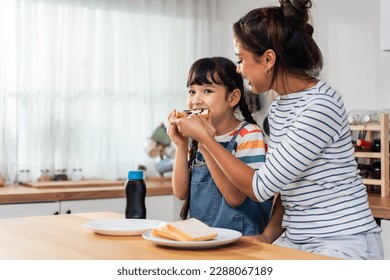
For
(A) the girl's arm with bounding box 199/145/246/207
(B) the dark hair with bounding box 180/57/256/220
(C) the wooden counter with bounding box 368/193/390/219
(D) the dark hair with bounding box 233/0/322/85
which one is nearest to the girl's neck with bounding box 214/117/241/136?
(B) the dark hair with bounding box 180/57/256/220

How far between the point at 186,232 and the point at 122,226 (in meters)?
0.34

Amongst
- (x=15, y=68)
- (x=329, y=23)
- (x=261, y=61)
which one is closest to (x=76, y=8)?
(x=15, y=68)

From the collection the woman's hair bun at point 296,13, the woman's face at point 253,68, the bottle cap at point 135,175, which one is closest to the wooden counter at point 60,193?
the bottle cap at point 135,175

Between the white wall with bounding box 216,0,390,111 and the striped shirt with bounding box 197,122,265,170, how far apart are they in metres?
1.36

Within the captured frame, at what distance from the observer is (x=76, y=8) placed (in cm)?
368

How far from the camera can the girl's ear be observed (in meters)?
2.02

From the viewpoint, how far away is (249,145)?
74.4 inches

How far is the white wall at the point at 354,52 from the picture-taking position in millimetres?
3078

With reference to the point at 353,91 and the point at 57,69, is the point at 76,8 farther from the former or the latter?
the point at 353,91

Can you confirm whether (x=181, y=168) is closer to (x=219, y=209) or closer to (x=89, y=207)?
(x=219, y=209)

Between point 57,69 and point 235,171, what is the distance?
232 cm

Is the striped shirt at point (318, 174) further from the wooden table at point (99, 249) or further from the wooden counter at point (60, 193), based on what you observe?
the wooden counter at point (60, 193)

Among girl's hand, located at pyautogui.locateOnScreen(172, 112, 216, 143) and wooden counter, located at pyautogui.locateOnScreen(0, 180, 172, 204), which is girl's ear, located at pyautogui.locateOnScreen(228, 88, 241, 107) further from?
wooden counter, located at pyautogui.locateOnScreen(0, 180, 172, 204)

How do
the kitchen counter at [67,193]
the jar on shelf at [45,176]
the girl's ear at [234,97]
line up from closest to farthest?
the girl's ear at [234,97], the kitchen counter at [67,193], the jar on shelf at [45,176]
